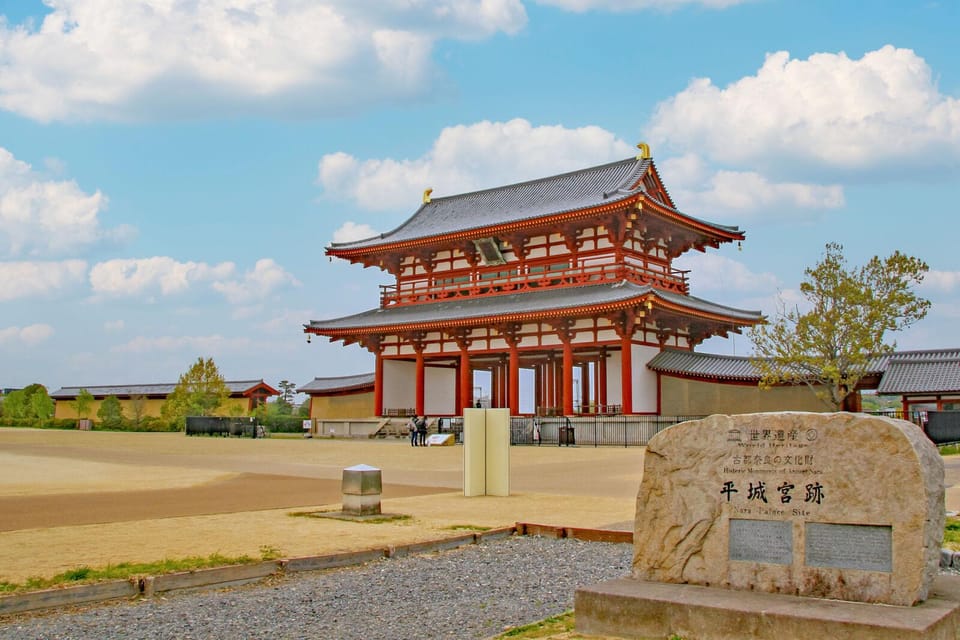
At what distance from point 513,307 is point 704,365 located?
28.0ft

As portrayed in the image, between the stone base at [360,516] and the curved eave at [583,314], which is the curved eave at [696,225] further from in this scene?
the stone base at [360,516]

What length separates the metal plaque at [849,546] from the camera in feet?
17.4

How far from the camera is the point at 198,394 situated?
191 feet

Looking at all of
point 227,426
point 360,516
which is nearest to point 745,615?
point 360,516

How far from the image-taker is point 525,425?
35.9 m

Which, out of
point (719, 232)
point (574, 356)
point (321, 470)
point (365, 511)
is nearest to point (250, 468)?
point (321, 470)

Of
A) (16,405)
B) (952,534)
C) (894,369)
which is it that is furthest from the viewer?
(16,405)

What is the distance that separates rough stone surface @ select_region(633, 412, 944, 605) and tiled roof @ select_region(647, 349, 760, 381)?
29.7m

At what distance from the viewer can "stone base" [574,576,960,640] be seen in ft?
15.9

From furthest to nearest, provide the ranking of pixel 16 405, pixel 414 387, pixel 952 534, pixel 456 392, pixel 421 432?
pixel 16 405, pixel 456 392, pixel 414 387, pixel 421 432, pixel 952 534

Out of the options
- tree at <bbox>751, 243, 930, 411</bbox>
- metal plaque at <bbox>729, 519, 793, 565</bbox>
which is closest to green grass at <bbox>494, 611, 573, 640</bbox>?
metal plaque at <bbox>729, 519, 793, 565</bbox>

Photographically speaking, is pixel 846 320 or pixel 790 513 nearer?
pixel 790 513

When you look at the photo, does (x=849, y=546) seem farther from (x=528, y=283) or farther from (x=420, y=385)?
(x=420, y=385)

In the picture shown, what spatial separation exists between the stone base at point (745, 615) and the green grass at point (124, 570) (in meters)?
3.66
